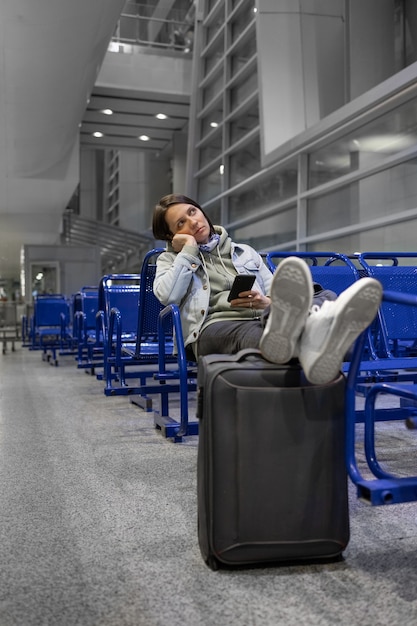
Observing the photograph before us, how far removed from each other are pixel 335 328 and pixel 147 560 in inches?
34.7

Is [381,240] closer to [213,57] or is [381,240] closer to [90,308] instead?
[90,308]

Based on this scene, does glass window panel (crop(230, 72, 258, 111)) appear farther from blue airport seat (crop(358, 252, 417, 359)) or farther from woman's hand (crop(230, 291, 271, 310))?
woman's hand (crop(230, 291, 271, 310))

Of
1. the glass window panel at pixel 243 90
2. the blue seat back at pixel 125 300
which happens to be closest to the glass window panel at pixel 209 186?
the glass window panel at pixel 243 90

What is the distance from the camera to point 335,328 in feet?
4.92

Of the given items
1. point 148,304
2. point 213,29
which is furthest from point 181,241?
point 213,29

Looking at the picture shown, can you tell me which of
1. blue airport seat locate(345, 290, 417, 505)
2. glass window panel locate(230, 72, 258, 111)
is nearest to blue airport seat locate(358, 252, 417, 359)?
blue airport seat locate(345, 290, 417, 505)

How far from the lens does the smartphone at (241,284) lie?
249 cm

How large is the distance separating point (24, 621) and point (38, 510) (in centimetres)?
85

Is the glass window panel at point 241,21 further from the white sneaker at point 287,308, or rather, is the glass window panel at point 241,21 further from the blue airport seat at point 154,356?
the white sneaker at point 287,308

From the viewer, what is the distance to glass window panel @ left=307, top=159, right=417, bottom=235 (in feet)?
22.7

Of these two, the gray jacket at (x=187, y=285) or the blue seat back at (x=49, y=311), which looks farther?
the blue seat back at (x=49, y=311)

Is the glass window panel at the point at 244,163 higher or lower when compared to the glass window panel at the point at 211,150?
lower

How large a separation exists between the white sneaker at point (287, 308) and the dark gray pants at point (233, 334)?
0.51m

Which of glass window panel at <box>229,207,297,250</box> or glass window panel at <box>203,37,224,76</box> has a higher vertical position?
glass window panel at <box>203,37,224,76</box>
